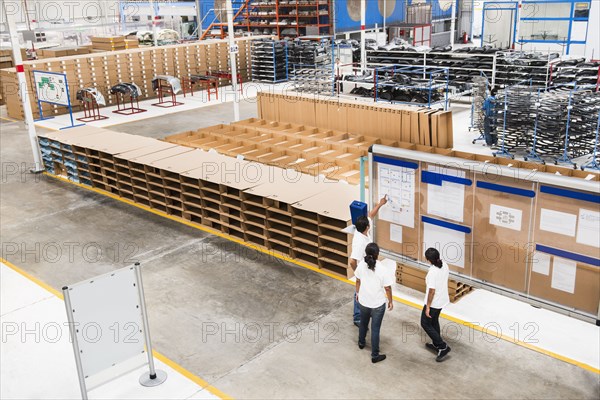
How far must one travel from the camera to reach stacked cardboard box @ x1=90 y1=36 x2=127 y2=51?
77.5ft

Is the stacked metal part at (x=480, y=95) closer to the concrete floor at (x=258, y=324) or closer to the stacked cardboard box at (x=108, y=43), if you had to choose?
the concrete floor at (x=258, y=324)

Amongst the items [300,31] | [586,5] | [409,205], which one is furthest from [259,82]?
[409,205]

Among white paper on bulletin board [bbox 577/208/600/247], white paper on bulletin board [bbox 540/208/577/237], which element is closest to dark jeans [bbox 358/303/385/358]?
white paper on bulletin board [bbox 540/208/577/237]

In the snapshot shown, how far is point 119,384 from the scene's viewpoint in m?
5.55

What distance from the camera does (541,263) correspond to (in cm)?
493

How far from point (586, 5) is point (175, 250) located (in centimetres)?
2099

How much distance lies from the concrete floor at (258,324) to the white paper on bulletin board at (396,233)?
1007mm

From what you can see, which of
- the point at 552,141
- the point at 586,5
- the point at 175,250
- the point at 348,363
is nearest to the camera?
the point at 348,363

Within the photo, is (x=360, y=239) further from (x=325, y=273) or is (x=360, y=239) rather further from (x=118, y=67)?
(x=118, y=67)

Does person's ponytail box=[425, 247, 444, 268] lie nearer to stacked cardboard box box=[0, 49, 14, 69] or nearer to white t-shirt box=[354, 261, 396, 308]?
white t-shirt box=[354, 261, 396, 308]

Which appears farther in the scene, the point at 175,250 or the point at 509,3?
the point at 509,3

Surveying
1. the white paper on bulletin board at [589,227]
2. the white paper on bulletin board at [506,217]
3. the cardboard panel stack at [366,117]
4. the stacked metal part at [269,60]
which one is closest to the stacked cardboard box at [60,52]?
the stacked metal part at [269,60]

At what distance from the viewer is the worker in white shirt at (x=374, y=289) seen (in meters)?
5.32

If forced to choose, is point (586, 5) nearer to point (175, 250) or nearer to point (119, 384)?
point (175, 250)
